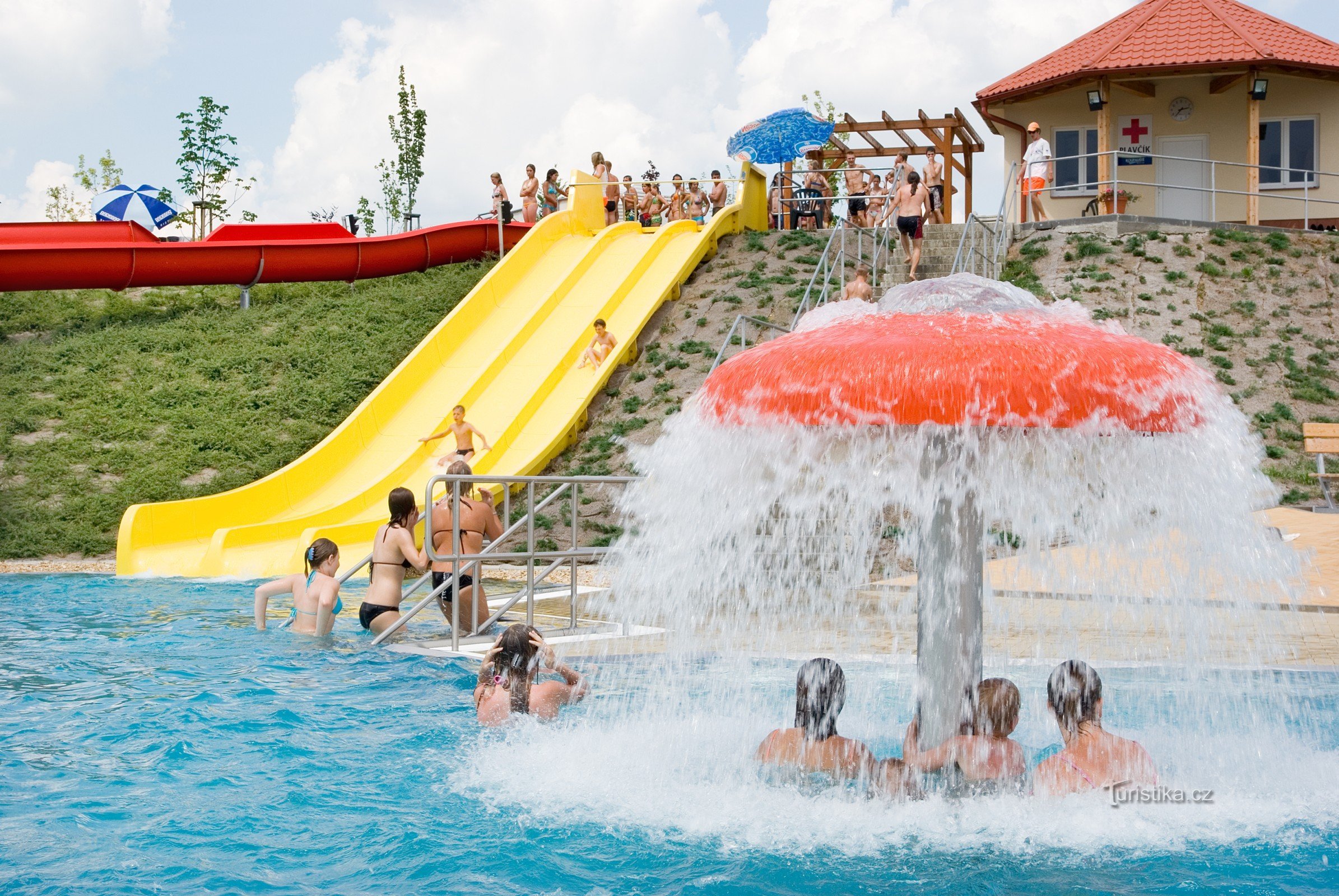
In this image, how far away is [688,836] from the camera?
5121 mm

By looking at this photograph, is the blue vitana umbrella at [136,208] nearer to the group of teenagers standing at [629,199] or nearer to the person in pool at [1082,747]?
the group of teenagers standing at [629,199]

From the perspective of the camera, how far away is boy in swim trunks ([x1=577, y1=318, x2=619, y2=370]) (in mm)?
17141

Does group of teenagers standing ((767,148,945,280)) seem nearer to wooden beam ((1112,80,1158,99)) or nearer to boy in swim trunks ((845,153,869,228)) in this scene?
boy in swim trunks ((845,153,869,228))

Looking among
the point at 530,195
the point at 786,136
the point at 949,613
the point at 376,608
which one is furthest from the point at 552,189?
the point at 949,613

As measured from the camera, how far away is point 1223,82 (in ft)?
73.2

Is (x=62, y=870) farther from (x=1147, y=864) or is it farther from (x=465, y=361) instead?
(x=465, y=361)

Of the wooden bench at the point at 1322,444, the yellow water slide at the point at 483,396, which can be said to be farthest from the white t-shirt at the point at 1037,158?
the wooden bench at the point at 1322,444

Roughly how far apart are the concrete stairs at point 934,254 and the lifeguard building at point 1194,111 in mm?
3986

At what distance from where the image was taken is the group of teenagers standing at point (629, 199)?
24.1 meters

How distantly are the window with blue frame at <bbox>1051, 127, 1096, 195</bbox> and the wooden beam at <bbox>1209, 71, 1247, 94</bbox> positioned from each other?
215 centimetres

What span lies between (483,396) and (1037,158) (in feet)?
31.0

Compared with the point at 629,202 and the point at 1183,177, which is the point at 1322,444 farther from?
the point at 629,202

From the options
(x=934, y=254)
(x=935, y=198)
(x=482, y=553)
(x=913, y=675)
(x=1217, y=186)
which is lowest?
(x=913, y=675)

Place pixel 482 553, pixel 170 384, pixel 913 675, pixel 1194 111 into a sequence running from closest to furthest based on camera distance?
1. pixel 913 675
2. pixel 482 553
3. pixel 170 384
4. pixel 1194 111
